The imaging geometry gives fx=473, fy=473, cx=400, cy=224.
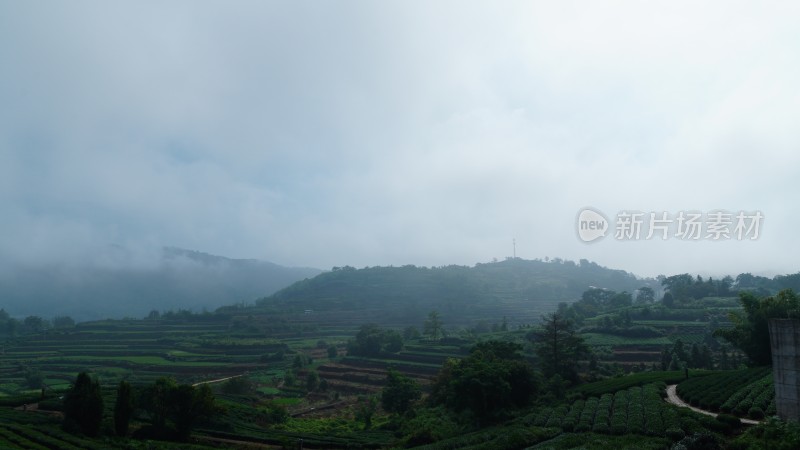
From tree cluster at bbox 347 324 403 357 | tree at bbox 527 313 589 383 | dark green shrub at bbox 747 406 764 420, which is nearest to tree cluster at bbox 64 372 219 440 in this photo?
tree at bbox 527 313 589 383

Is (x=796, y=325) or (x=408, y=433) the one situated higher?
(x=796, y=325)

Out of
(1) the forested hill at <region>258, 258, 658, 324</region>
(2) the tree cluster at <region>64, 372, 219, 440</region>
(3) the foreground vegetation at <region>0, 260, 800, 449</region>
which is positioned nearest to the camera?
(3) the foreground vegetation at <region>0, 260, 800, 449</region>

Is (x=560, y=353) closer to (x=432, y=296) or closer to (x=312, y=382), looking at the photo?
(x=312, y=382)

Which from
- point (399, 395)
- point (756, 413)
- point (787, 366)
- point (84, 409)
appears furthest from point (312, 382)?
point (787, 366)

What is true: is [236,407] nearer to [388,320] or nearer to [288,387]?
[288,387]

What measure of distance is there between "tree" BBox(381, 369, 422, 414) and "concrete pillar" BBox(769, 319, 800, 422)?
97.1ft

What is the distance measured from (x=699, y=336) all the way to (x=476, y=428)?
2161 inches

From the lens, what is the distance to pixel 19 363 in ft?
252

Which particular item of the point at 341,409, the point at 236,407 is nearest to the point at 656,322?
the point at 341,409

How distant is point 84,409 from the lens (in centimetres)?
2584

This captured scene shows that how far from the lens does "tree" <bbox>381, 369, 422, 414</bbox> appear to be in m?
43.4

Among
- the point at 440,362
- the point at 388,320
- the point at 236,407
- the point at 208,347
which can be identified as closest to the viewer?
the point at 236,407

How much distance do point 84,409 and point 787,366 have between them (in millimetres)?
33685

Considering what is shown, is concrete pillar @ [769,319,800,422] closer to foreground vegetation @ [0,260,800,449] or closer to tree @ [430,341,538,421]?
foreground vegetation @ [0,260,800,449]
